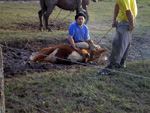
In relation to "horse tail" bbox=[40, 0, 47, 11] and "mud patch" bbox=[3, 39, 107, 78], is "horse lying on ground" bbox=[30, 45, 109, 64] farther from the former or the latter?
"horse tail" bbox=[40, 0, 47, 11]

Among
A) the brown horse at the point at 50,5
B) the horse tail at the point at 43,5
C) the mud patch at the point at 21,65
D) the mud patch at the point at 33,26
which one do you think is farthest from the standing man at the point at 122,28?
the mud patch at the point at 33,26

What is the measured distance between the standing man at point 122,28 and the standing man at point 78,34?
1043mm

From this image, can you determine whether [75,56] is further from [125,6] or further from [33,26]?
[33,26]

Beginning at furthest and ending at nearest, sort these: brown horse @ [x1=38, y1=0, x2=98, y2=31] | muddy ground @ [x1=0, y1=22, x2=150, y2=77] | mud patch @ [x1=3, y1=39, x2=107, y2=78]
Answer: brown horse @ [x1=38, y1=0, x2=98, y2=31] → muddy ground @ [x1=0, y1=22, x2=150, y2=77] → mud patch @ [x1=3, y1=39, x2=107, y2=78]

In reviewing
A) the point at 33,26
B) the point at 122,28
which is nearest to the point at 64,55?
the point at 122,28

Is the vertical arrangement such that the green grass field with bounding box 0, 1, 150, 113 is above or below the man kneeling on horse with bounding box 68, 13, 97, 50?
below

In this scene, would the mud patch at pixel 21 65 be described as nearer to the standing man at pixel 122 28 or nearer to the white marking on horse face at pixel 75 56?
the white marking on horse face at pixel 75 56

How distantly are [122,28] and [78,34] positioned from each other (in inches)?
58.0

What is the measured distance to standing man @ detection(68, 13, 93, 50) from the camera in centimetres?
569

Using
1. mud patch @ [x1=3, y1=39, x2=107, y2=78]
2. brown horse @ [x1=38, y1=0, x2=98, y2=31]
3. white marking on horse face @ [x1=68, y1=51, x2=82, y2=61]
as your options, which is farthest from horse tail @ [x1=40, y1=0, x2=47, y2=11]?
white marking on horse face @ [x1=68, y1=51, x2=82, y2=61]

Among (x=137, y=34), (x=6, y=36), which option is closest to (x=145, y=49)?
(x=137, y=34)

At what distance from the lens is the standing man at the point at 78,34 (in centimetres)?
569

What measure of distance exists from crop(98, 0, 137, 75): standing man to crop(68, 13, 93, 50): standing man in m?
1.04

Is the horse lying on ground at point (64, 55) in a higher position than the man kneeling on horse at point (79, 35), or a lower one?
lower
